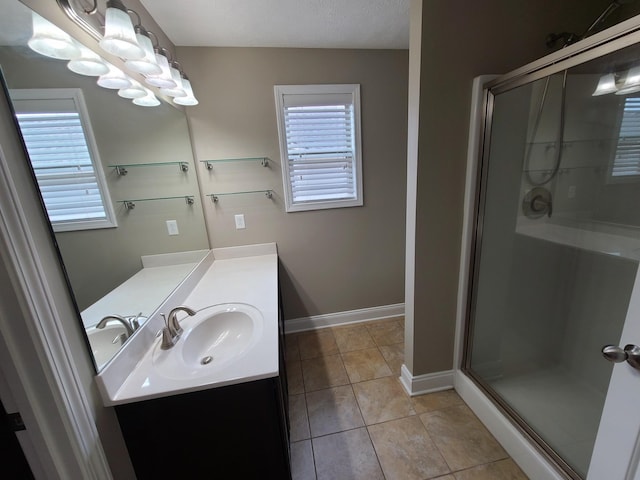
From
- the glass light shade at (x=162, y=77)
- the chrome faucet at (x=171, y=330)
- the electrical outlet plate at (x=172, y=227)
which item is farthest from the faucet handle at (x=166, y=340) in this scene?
the glass light shade at (x=162, y=77)

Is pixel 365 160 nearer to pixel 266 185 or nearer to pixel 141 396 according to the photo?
pixel 266 185

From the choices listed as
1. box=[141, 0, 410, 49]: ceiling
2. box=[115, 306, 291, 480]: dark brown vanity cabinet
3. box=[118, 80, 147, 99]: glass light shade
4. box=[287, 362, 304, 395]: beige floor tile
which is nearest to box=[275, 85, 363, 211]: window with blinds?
box=[141, 0, 410, 49]: ceiling

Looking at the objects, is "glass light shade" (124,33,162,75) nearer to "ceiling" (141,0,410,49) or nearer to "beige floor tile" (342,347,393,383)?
"ceiling" (141,0,410,49)

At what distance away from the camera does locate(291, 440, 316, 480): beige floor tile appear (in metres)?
1.29

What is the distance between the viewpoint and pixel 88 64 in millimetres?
918

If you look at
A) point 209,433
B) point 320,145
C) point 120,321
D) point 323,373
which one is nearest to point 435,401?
point 323,373

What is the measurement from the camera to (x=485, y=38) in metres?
1.26

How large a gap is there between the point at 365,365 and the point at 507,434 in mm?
916

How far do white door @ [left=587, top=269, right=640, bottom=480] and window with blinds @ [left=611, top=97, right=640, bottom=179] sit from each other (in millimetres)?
760

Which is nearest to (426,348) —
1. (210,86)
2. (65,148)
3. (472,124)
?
(472,124)

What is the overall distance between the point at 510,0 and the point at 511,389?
2056 mm

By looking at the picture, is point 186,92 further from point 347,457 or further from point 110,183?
point 347,457

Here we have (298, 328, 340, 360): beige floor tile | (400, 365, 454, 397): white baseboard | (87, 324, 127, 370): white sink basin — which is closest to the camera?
(87, 324, 127, 370): white sink basin

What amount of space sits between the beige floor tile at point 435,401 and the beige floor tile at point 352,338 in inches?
23.4
